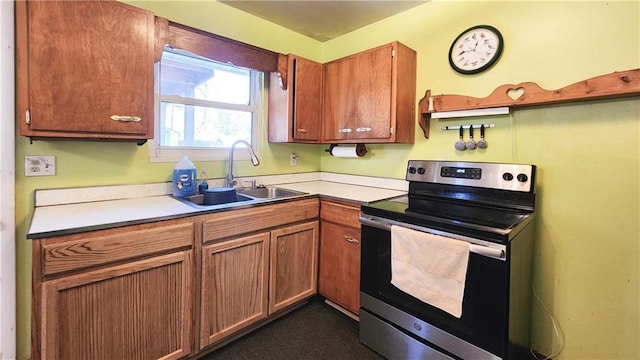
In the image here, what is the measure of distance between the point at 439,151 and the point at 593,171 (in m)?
0.82

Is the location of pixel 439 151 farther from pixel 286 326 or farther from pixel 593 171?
pixel 286 326

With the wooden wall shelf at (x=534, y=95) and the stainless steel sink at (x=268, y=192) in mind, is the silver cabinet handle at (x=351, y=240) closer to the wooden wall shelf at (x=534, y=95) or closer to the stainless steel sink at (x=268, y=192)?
the stainless steel sink at (x=268, y=192)

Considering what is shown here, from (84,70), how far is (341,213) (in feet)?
5.28

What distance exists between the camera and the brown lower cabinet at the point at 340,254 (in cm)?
202

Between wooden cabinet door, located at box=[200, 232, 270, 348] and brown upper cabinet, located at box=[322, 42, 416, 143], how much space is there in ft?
3.58

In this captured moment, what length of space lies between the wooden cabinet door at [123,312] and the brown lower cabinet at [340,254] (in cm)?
95

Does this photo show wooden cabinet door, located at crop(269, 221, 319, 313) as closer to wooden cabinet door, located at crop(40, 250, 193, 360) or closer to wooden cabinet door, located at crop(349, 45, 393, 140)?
wooden cabinet door, located at crop(40, 250, 193, 360)

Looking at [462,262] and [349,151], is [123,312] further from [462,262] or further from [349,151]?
[349,151]

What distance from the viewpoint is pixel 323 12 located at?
2.38m

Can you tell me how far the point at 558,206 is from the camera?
1.67 m

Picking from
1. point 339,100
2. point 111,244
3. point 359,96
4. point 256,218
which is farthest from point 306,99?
point 111,244

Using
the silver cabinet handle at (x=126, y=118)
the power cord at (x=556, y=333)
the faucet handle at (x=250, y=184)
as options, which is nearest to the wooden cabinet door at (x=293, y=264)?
the faucet handle at (x=250, y=184)

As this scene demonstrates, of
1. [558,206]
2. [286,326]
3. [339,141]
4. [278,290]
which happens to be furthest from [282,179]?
[558,206]

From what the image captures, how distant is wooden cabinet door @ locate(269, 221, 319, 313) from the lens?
1.97 m
